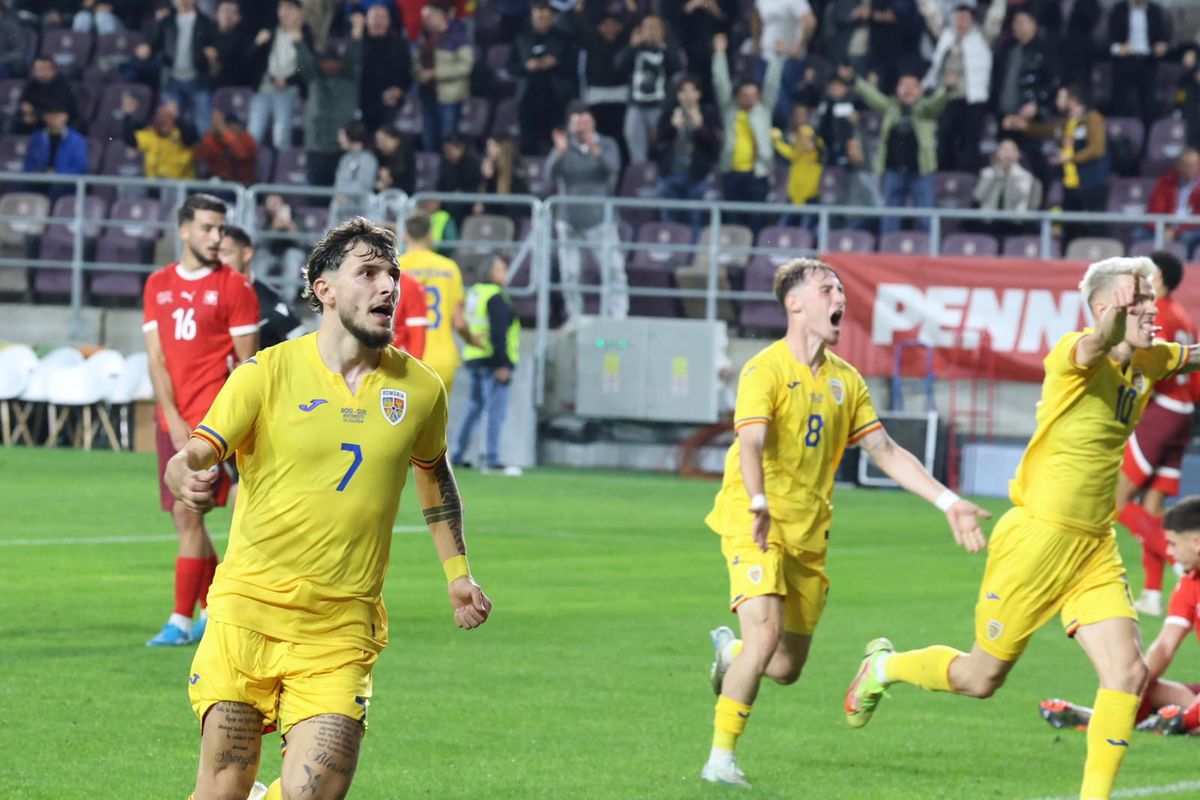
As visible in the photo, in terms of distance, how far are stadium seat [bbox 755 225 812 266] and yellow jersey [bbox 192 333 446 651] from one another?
18.7m

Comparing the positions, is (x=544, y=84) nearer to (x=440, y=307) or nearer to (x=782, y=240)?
(x=782, y=240)

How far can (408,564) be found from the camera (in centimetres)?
1507

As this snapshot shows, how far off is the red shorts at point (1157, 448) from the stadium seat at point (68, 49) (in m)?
19.1

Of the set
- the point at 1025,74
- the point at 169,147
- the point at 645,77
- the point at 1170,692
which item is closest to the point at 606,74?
the point at 645,77

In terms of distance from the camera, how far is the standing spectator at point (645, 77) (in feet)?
83.9

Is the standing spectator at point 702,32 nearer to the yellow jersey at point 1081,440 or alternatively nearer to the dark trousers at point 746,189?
the dark trousers at point 746,189

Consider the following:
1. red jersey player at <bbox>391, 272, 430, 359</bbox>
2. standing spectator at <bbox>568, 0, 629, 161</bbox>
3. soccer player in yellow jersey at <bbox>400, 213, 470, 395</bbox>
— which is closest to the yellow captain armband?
red jersey player at <bbox>391, 272, 430, 359</bbox>

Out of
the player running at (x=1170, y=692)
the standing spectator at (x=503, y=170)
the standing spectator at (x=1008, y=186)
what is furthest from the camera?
the standing spectator at (x=503, y=170)

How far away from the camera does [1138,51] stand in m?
25.8

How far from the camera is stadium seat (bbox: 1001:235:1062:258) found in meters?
23.8

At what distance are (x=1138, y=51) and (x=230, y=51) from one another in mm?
12007

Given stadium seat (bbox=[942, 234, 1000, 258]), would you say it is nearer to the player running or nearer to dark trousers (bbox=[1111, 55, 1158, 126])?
dark trousers (bbox=[1111, 55, 1158, 126])

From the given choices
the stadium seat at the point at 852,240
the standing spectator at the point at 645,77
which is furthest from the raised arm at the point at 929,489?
the standing spectator at the point at 645,77

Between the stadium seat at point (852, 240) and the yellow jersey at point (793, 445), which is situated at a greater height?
the stadium seat at point (852, 240)
